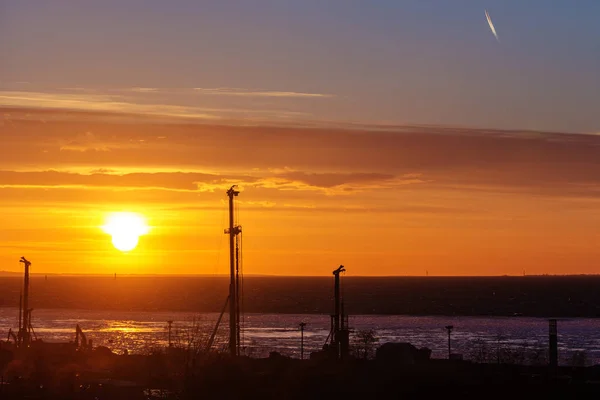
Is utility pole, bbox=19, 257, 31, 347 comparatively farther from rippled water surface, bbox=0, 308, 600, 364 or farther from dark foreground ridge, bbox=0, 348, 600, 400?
rippled water surface, bbox=0, 308, 600, 364

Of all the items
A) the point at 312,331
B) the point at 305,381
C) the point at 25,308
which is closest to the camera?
the point at 305,381

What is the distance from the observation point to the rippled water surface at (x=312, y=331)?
331 ft

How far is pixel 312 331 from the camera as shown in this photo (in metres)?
125

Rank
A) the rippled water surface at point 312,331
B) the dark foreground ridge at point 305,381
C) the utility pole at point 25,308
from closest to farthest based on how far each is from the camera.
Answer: the dark foreground ridge at point 305,381 < the utility pole at point 25,308 < the rippled water surface at point 312,331

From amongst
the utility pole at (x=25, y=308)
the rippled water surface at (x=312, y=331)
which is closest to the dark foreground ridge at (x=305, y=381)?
the utility pole at (x=25, y=308)

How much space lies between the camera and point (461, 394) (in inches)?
1719

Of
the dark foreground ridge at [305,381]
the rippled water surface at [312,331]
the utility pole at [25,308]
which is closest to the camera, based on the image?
the dark foreground ridge at [305,381]

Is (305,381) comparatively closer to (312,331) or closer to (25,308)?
(25,308)

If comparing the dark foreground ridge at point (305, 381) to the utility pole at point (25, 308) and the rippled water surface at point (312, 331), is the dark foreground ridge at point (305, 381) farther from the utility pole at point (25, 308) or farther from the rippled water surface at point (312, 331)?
the rippled water surface at point (312, 331)

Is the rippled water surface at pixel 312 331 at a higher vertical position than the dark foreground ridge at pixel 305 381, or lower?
lower

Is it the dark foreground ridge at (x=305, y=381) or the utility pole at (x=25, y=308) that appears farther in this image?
the utility pole at (x=25, y=308)

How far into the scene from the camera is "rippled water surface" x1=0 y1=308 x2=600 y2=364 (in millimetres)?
101000

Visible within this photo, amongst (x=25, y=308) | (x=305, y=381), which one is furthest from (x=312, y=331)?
(x=305, y=381)

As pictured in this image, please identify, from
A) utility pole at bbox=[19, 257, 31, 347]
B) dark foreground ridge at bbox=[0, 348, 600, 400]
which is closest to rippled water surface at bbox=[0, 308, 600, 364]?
utility pole at bbox=[19, 257, 31, 347]
